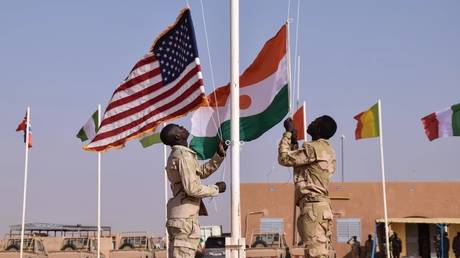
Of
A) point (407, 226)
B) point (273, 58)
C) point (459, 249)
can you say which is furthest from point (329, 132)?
point (407, 226)

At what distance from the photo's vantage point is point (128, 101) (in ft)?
26.6

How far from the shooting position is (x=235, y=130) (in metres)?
7.06

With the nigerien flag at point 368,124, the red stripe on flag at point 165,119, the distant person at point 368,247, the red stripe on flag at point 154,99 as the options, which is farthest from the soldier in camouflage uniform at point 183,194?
the distant person at point 368,247

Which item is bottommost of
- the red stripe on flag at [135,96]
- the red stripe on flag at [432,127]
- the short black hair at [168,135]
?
the short black hair at [168,135]

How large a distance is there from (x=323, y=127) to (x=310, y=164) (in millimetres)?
364

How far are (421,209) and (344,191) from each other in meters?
2.84

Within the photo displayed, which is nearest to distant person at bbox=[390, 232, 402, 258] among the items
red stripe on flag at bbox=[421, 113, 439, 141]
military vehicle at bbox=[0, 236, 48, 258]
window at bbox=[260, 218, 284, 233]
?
red stripe on flag at bbox=[421, 113, 439, 141]

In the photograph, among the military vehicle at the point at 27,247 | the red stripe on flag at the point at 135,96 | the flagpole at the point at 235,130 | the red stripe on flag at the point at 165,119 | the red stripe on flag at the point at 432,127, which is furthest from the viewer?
the red stripe on flag at the point at 432,127

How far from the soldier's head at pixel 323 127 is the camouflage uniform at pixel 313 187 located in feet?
0.21

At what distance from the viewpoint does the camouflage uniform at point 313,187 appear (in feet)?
20.4

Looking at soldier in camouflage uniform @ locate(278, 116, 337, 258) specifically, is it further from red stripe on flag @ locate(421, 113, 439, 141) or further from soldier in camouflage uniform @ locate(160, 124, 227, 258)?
red stripe on flag @ locate(421, 113, 439, 141)

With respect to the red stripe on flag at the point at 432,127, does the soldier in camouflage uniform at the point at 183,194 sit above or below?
below

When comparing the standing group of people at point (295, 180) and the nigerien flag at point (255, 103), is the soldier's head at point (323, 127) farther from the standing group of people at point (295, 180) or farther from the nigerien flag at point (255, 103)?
the nigerien flag at point (255, 103)

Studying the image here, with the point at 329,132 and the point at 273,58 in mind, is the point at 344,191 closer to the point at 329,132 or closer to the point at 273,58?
the point at 273,58
